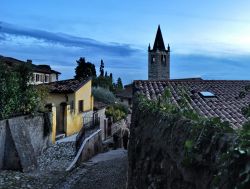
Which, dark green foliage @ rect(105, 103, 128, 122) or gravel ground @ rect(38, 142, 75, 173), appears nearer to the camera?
gravel ground @ rect(38, 142, 75, 173)

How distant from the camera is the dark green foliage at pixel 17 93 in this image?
22297 mm

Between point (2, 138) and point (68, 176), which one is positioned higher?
point (2, 138)

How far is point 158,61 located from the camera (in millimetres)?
88500

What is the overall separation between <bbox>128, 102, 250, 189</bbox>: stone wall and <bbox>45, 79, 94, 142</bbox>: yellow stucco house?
24.3 meters

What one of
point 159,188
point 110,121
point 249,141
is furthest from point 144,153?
point 110,121

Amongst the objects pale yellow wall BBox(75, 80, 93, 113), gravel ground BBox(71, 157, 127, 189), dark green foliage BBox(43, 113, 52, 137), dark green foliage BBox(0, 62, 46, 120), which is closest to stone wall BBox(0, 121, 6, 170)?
dark green foliage BBox(0, 62, 46, 120)

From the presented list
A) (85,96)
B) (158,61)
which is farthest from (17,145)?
(158,61)

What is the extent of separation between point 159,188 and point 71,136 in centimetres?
2709

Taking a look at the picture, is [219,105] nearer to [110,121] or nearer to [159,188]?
[159,188]

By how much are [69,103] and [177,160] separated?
98.2 ft

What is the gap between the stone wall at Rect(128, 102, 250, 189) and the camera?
3529 mm

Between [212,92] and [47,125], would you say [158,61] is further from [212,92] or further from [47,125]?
[212,92]

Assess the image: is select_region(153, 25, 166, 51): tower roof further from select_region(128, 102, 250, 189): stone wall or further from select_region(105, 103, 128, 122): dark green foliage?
select_region(128, 102, 250, 189): stone wall

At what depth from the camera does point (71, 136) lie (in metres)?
32.4
